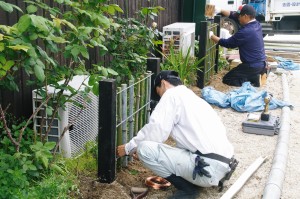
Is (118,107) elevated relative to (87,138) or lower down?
elevated

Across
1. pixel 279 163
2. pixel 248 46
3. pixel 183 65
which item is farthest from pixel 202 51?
pixel 279 163

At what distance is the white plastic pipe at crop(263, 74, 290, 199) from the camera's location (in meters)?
4.29

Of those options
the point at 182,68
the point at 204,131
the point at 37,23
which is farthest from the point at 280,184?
the point at 182,68

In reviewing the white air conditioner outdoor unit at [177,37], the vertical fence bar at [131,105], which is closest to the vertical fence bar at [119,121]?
the vertical fence bar at [131,105]

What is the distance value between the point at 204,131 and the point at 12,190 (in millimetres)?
1798

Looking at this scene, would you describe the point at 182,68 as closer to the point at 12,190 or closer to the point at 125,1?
the point at 125,1

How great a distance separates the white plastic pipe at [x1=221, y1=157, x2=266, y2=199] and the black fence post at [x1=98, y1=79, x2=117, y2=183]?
1.19m

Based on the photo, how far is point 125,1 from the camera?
7.14 meters

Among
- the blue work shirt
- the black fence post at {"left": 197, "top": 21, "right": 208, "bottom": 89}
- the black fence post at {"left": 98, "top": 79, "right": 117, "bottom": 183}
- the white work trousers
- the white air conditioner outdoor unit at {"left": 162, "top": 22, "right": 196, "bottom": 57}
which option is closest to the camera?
the white work trousers

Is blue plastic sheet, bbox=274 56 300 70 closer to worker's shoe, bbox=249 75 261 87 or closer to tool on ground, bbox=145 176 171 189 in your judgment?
worker's shoe, bbox=249 75 261 87

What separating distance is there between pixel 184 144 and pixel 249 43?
5450 mm

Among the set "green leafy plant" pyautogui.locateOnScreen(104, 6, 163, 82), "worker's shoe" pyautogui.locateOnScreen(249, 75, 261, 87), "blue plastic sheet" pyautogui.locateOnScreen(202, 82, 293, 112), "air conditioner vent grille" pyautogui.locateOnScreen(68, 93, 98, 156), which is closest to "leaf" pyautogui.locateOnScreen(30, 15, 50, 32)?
"air conditioner vent grille" pyautogui.locateOnScreen(68, 93, 98, 156)

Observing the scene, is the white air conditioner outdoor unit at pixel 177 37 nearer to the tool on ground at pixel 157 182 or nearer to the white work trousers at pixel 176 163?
the tool on ground at pixel 157 182

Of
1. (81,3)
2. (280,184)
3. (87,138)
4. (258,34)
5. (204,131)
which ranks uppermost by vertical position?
(81,3)
